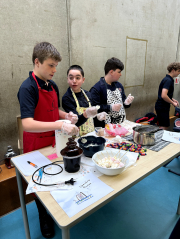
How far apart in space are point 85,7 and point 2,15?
4.07 feet

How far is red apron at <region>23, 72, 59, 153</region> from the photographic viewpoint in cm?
139

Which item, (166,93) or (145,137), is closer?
(145,137)

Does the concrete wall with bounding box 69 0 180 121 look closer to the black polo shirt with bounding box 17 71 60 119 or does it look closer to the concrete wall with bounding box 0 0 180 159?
the concrete wall with bounding box 0 0 180 159

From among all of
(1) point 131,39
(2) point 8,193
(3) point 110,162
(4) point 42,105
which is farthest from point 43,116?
(1) point 131,39

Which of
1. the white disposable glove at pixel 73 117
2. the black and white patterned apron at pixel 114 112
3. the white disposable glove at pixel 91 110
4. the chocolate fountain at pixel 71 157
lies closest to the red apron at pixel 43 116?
the white disposable glove at pixel 73 117

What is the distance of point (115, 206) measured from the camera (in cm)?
191

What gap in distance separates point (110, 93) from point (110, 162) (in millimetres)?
1393

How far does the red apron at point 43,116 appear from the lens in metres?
1.39

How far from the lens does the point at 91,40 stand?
8.73 feet

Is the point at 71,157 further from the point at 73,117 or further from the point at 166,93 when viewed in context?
the point at 166,93

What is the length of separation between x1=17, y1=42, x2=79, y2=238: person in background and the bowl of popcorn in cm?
25

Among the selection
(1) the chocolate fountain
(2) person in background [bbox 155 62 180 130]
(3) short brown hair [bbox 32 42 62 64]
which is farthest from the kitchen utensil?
(2) person in background [bbox 155 62 180 130]

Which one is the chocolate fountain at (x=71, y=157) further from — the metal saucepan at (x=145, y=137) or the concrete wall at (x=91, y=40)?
the concrete wall at (x=91, y=40)

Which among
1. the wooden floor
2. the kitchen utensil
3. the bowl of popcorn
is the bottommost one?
the wooden floor
